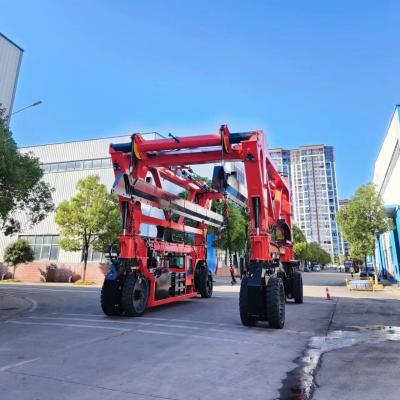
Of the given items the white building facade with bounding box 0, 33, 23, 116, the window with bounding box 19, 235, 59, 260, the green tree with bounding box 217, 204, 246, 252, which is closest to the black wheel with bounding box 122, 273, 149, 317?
the white building facade with bounding box 0, 33, 23, 116

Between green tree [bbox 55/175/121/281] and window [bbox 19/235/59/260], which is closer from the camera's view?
green tree [bbox 55/175/121/281]

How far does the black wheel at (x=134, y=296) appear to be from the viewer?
9762mm

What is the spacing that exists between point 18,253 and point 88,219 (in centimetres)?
855

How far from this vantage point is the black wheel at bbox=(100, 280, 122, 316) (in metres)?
9.84

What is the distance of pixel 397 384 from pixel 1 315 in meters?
11.3

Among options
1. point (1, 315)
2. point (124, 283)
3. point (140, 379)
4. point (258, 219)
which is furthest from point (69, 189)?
point (140, 379)

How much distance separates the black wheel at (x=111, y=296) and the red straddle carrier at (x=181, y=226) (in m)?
0.02

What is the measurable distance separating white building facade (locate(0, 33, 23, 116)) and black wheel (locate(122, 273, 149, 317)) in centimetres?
1680

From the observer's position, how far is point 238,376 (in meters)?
4.79

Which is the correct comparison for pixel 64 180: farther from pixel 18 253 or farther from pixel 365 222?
pixel 365 222

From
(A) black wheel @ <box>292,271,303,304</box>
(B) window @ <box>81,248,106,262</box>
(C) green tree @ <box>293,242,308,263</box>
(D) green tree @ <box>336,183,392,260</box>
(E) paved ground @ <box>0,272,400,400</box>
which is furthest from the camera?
(C) green tree @ <box>293,242,308,263</box>

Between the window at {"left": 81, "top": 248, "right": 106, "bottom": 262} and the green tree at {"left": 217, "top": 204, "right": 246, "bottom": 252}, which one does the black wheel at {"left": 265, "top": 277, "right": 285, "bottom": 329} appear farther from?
the green tree at {"left": 217, "top": 204, "right": 246, "bottom": 252}

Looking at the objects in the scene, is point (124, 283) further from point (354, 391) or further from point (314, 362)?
point (354, 391)

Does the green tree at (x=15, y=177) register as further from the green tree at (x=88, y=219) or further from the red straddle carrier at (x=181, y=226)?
the green tree at (x=88, y=219)
